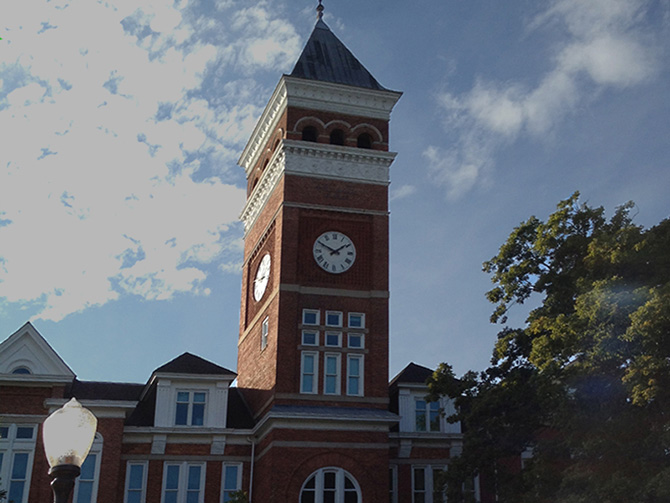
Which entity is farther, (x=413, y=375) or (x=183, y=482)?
(x=413, y=375)

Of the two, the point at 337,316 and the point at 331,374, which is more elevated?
the point at 337,316

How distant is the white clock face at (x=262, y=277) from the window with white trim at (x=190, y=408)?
654 centimetres

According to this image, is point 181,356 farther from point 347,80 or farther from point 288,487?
point 347,80

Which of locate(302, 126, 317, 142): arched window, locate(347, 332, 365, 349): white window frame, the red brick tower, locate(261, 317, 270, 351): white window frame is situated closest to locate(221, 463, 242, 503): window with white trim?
the red brick tower

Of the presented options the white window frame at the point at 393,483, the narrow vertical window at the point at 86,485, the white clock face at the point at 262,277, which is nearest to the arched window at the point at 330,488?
the white window frame at the point at 393,483

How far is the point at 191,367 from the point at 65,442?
3043cm

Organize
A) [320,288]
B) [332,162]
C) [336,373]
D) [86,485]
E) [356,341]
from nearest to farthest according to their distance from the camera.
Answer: [86,485]
[336,373]
[356,341]
[320,288]
[332,162]

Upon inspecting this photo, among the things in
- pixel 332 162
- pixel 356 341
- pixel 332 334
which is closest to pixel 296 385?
pixel 332 334

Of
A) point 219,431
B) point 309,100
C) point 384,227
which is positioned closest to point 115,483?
point 219,431

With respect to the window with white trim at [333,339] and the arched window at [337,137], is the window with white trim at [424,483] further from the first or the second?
the arched window at [337,137]

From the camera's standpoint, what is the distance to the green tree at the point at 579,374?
91.0 ft

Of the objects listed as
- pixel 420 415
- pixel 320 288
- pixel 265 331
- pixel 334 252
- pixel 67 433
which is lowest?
pixel 67 433

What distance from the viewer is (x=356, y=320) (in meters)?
42.5

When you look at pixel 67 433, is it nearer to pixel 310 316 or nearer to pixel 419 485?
pixel 310 316
